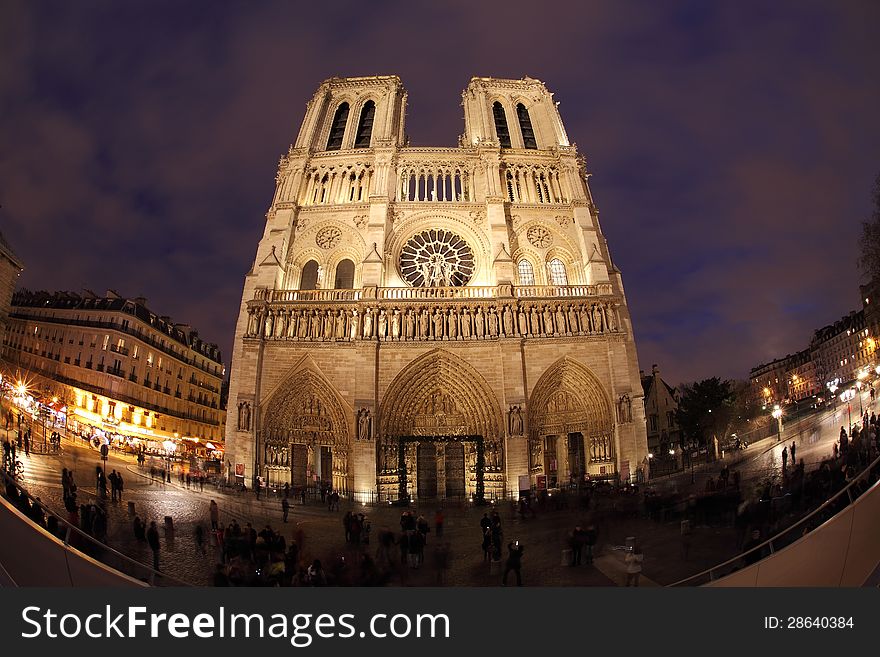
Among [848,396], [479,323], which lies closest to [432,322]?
[479,323]

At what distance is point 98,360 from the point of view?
9.91 m

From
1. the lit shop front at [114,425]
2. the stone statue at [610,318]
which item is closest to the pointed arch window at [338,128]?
the stone statue at [610,318]

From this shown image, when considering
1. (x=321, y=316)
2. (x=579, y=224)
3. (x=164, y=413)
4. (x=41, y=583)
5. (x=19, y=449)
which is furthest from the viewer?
(x=579, y=224)

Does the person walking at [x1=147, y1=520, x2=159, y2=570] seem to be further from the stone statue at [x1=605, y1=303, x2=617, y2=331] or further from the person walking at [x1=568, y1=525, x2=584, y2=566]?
the stone statue at [x1=605, y1=303, x2=617, y2=331]

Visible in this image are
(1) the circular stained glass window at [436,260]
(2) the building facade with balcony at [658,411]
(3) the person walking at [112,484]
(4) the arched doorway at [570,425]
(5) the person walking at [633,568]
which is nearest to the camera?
(5) the person walking at [633,568]

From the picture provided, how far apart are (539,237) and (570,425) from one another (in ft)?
28.2

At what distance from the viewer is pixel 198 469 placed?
10492 millimetres

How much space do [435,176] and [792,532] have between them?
760 inches

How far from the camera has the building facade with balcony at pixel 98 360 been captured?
833cm

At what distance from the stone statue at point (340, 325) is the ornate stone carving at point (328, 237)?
4205mm

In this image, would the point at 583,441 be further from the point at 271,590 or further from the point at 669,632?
the point at 271,590

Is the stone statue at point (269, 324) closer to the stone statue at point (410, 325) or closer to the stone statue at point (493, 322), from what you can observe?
the stone statue at point (410, 325)

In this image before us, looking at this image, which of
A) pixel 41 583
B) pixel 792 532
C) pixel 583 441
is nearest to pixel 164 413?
pixel 41 583

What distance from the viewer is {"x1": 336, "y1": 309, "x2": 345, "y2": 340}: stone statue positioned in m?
17.4
